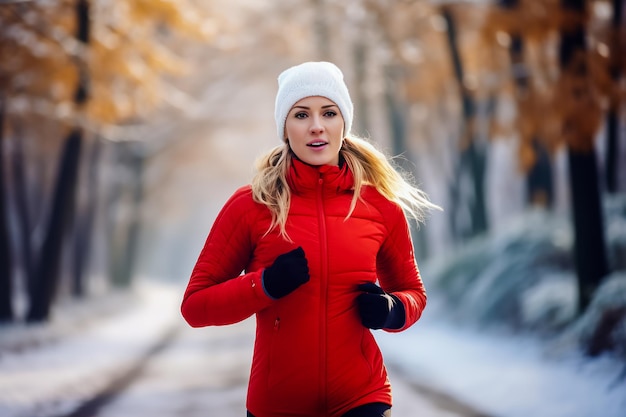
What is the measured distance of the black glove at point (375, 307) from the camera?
3051 mm

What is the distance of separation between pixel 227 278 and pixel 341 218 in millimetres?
489

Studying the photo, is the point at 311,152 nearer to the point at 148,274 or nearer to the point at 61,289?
the point at 61,289

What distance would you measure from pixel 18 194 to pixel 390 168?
60.6ft

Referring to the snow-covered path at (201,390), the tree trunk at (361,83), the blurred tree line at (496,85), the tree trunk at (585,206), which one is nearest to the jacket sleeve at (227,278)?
the blurred tree line at (496,85)

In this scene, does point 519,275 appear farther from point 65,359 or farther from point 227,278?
point 227,278

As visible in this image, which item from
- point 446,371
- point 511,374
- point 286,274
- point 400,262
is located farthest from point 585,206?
point 286,274

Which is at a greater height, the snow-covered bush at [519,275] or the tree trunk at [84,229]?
the tree trunk at [84,229]

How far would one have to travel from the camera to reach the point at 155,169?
34062mm

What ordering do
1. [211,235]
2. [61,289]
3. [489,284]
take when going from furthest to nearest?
[61,289]
[489,284]
[211,235]

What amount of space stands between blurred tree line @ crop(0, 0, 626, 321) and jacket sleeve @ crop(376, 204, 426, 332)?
7.50 meters

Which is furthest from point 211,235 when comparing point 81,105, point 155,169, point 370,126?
point 155,169

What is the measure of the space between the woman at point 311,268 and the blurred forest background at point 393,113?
0.35 metres

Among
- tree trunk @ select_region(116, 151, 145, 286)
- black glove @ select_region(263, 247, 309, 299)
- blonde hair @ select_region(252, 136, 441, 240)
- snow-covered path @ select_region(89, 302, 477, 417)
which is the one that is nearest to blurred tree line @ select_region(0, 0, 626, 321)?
tree trunk @ select_region(116, 151, 145, 286)

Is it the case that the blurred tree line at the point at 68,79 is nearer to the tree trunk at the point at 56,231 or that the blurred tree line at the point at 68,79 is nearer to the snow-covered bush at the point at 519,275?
the tree trunk at the point at 56,231
